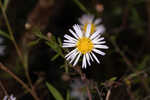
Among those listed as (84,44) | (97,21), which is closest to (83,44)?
(84,44)

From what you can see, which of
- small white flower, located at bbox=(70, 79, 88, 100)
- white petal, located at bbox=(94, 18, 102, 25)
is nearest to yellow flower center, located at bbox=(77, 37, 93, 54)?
small white flower, located at bbox=(70, 79, 88, 100)

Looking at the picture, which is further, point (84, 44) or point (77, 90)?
point (77, 90)

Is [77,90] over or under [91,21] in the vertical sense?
under

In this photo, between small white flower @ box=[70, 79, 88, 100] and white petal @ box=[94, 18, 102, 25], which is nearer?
small white flower @ box=[70, 79, 88, 100]

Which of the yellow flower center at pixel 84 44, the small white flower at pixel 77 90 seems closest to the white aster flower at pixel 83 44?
the yellow flower center at pixel 84 44

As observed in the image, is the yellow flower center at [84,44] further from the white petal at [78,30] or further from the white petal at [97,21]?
the white petal at [97,21]

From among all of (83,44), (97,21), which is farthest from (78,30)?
(97,21)

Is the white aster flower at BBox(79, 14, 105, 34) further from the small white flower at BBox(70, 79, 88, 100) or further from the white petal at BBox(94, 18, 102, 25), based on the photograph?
the small white flower at BBox(70, 79, 88, 100)

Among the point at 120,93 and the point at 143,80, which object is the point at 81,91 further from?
the point at 120,93

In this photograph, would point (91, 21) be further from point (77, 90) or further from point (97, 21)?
point (77, 90)
